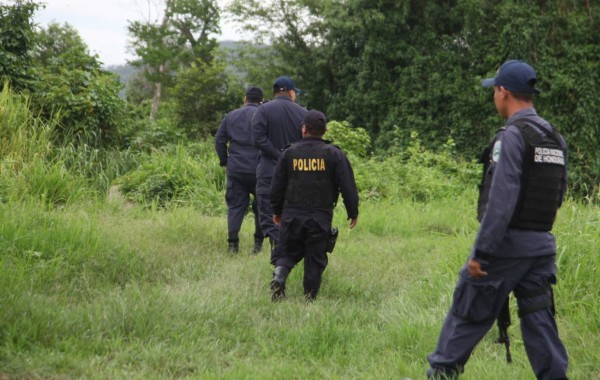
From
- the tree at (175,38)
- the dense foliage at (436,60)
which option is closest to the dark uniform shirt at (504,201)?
the dense foliage at (436,60)

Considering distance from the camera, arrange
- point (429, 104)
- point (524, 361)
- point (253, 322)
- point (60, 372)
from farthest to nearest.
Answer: point (429, 104)
point (253, 322)
point (524, 361)
point (60, 372)

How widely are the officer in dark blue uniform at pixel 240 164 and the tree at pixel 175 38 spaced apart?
3189 cm

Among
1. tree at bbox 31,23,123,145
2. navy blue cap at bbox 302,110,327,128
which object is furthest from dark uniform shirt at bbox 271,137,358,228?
tree at bbox 31,23,123,145

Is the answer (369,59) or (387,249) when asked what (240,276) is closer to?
(387,249)

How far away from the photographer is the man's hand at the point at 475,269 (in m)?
3.48

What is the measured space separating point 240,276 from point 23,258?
2.04 m

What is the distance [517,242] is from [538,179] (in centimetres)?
35

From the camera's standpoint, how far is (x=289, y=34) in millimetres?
26062

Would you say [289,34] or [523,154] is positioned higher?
[289,34]

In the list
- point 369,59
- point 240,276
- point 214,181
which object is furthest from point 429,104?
point 240,276

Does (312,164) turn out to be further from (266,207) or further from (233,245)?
(233,245)

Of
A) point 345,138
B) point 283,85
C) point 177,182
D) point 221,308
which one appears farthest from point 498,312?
point 345,138

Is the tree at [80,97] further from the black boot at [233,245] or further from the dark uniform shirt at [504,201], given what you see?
the dark uniform shirt at [504,201]

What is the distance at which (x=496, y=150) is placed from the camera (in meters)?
3.54
